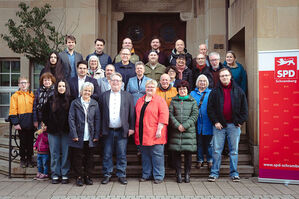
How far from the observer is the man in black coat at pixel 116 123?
585 centimetres

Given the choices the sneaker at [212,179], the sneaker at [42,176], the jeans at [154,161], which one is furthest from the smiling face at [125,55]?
the sneaker at [212,179]

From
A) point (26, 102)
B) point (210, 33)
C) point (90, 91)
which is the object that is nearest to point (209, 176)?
point (90, 91)

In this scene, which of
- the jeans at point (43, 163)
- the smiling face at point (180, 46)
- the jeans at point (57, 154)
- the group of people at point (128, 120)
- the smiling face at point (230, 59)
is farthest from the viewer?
the smiling face at point (180, 46)

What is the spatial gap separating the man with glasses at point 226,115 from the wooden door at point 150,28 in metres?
5.60

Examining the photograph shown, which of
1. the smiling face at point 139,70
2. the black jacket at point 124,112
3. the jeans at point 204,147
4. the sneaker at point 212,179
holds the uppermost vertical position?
the smiling face at point 139,70

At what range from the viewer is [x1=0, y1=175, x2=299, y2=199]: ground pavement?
5152mm

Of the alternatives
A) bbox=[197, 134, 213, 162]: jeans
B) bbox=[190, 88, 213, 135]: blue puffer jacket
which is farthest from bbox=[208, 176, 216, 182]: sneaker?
bbox=[190, 88, 213, 135]: blue puffer jacket

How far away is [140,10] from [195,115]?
6.30 m

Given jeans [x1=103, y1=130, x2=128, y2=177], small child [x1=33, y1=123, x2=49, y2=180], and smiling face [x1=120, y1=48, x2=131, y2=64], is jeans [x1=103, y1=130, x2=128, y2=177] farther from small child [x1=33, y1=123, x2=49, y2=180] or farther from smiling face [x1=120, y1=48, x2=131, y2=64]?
smiling face [x1=120, y1=48, x2=131, y2=64]

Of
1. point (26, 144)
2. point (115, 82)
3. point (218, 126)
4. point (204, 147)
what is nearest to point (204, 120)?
point (218, 126)

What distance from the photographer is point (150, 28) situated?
11.4m

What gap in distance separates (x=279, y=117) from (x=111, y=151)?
3018 millimetres

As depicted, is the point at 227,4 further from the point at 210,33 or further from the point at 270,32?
the point at 270,32

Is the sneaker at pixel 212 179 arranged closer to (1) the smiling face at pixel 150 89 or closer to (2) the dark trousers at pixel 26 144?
(1) the smiling face at pixel 150 89
